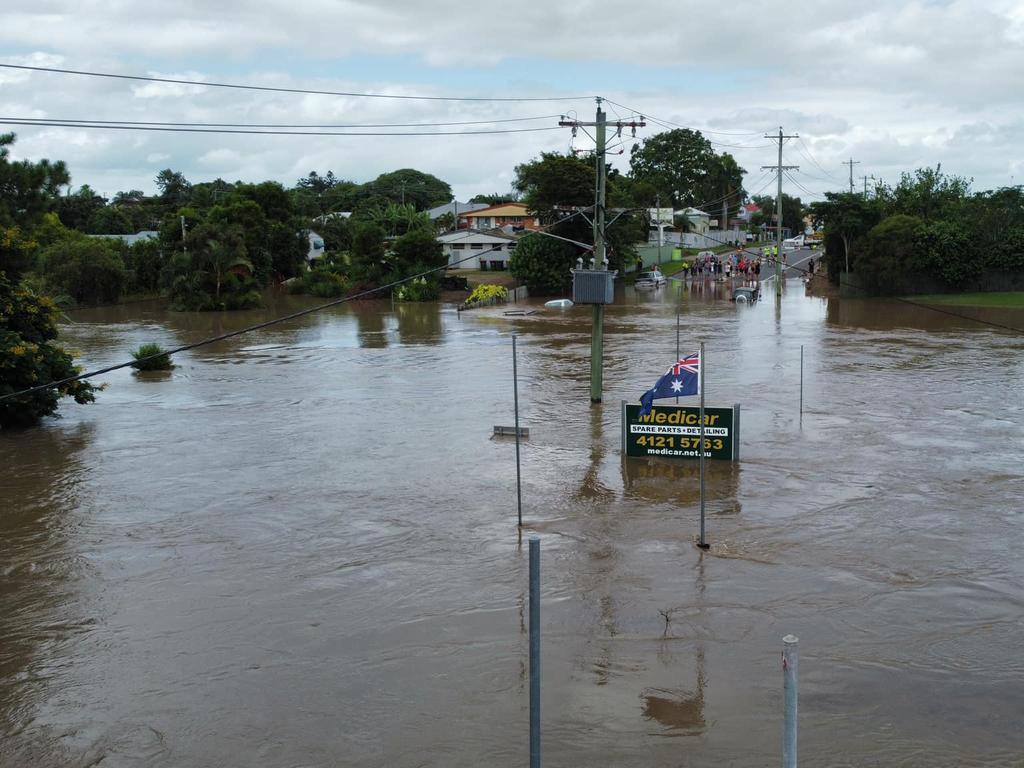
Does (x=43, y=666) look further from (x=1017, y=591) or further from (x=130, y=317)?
(x=130, y=317)

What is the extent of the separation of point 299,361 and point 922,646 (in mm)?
30277

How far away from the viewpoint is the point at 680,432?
1995 centimetres

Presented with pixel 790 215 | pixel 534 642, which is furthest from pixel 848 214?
pixel 790 215

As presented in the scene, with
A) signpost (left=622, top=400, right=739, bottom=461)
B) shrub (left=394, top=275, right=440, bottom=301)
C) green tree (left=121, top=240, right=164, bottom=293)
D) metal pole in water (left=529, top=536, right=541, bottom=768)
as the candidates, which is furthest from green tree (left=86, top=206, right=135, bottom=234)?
metal pole in water (left=529, top=536, right=541, bottom=768)

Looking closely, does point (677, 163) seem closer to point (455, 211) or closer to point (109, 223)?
point (455, 211)

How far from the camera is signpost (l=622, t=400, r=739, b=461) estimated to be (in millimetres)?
19766

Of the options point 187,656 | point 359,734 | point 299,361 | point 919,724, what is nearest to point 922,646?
point 919,724

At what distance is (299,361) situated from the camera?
38.5m

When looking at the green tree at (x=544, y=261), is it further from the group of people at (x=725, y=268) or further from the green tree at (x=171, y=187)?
the green tree at (x=171, y=187)

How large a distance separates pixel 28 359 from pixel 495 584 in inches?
624

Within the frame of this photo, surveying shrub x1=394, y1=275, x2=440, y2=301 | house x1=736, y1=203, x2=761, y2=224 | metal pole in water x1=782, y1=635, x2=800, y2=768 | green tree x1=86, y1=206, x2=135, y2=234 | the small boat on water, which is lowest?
metal pole in water x1=782, y1=635, x2=800, y2=768

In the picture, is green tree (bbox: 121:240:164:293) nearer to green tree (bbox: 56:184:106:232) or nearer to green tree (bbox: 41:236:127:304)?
green tree (bbox: 41:236:127:304)

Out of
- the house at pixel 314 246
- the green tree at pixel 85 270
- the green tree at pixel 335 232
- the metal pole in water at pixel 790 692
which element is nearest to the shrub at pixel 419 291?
the house at pixel 314 246

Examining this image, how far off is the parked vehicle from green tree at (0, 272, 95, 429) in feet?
172
